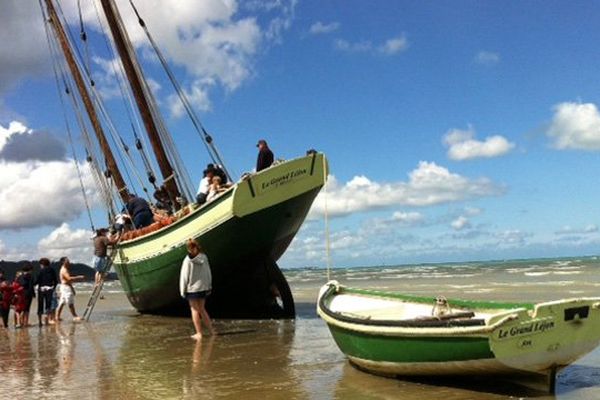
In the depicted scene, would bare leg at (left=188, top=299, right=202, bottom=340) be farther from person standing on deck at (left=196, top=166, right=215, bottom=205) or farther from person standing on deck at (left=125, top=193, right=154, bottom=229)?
person standing on deck at (left=125, top=193, right=154, bottom=229)

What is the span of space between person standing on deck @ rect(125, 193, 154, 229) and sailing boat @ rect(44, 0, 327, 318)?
22.1 inches

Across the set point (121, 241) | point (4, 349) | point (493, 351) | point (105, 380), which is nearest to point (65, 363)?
point (105, 380)

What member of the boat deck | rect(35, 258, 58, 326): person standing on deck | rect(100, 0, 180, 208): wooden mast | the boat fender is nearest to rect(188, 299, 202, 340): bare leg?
the boat deck

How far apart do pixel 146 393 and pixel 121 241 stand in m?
9.57

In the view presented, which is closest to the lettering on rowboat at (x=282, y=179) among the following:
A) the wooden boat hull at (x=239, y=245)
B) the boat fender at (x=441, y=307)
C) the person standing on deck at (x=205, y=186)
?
the wooden boat hull at (x=239, y=245)

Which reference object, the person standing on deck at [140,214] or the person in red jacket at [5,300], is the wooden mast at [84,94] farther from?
the person in red jacket at [5,300]

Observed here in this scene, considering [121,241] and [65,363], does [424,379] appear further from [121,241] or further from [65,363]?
[121,241]

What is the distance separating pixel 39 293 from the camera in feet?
49.0

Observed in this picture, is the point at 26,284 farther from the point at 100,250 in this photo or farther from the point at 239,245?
the point at 239,245

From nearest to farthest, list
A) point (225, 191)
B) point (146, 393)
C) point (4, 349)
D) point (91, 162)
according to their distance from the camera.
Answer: point (146, 393) < point (4, 349) < point (225, 191) < point (91, 162)

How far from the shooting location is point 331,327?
7.64 metres

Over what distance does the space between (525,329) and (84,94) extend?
64.2 feet

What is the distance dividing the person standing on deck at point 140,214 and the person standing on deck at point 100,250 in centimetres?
65

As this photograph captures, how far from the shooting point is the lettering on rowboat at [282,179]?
12633mm
